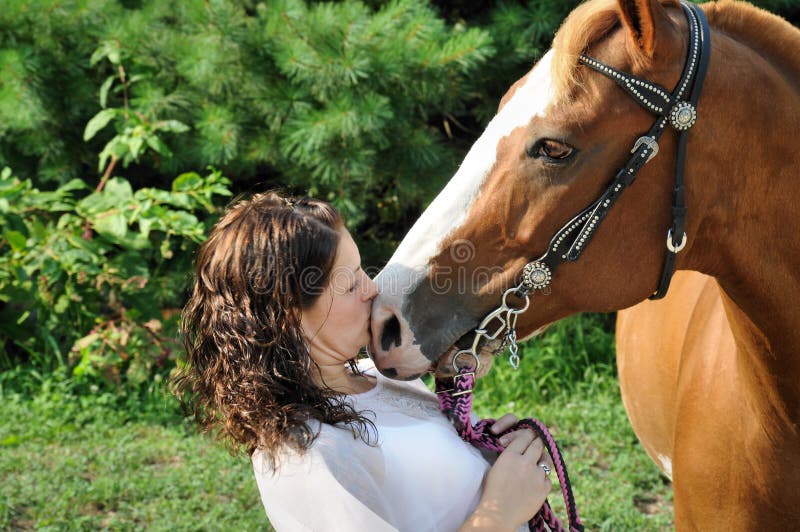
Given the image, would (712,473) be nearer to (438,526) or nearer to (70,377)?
(438,526)

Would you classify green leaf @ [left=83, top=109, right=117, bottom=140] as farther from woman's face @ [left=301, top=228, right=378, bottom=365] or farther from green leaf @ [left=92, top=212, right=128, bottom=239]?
woman's face @ [left=301, top=228, right=378, bottom=365]

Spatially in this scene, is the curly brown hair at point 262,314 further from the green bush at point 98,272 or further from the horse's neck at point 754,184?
the green bush at point 98,272

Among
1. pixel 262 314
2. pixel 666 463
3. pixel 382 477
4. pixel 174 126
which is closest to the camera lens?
pixel 382 477

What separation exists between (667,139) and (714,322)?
708mm

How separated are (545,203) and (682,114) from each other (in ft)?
1.08

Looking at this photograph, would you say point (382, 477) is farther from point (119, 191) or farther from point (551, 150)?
point (119, 191)

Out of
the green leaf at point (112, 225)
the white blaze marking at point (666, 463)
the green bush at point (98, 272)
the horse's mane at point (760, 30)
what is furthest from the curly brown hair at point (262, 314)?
the green leaf at point (112, 225)

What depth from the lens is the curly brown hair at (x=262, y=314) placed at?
1.51m

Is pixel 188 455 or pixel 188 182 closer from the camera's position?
pixel 188 455

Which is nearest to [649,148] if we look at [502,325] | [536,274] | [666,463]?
[536,274]

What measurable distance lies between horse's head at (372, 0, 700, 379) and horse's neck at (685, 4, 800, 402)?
9cm

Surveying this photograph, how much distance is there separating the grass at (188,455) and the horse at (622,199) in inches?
74.0

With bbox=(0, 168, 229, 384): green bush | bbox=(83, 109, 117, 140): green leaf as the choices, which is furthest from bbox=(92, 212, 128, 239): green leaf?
bbox=(83, 109, 117, 140): green leaf

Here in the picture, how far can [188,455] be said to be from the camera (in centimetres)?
399
